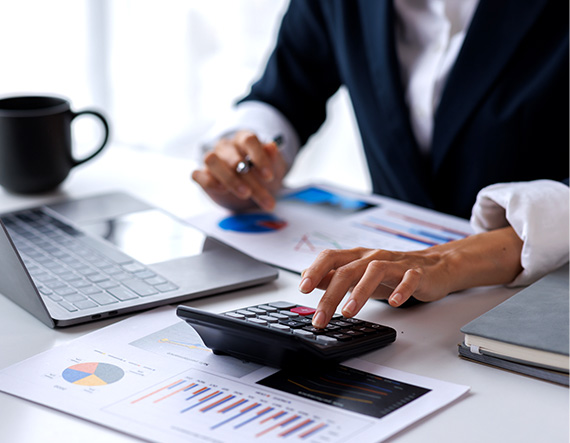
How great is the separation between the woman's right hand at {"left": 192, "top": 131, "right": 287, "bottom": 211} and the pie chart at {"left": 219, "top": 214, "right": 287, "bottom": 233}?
0.02 metres

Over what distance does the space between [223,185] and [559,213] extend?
444mm

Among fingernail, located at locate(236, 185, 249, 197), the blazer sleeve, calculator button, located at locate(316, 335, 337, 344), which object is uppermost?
the blazer sleeve

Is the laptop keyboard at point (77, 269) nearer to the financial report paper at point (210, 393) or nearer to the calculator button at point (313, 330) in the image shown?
the financial report paper at point (210, 393)

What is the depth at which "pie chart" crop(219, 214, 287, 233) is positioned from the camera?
3.12ft

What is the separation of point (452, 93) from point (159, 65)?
3.71 ft

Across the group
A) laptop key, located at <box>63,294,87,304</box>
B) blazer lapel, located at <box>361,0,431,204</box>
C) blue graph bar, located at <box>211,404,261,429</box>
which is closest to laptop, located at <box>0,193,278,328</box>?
laptop key, located at <box>63,294,87,304</box>

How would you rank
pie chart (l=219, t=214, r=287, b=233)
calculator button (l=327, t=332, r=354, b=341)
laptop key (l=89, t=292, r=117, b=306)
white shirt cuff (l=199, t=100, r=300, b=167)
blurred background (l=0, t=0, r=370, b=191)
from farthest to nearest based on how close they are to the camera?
blurred background (l=0, t=0, r=370, b=191) → white shirt cuff (l=199, t=100, r=300, b=167) → pie chart (l=219, t=214, r=287, b=233) → laptop key (l=89, t=292, r=117, b=306) → calculator button (l=327, t=332, r=354, b=341)

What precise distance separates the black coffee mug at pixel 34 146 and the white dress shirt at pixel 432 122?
0.76 feet

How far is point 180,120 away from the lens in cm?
202

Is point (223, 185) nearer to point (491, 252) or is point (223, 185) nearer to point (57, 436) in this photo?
point (491, 252)

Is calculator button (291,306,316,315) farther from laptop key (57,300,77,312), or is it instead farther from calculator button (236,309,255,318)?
laptop key (57,300,77,312)

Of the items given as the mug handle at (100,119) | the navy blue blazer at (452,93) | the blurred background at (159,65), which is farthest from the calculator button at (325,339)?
the blurred background at (159,65)

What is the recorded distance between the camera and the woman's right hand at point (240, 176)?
3.26 ft

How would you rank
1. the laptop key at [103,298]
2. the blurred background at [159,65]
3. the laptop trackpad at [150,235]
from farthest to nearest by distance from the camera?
the blurred background at [159,65], the laptop trackpad at [150,235], the laptop key at [103,298]
